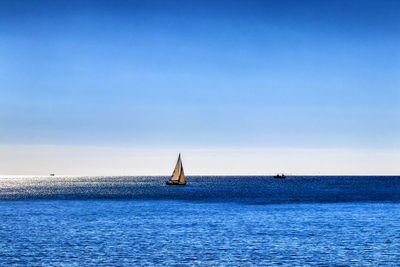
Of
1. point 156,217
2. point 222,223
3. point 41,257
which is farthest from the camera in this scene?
point 156,217

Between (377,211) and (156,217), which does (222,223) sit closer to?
(156,217)

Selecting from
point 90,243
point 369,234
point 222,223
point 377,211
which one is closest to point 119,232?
point 90,243

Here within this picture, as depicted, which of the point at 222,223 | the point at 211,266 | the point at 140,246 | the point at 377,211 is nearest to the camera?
the point at 211,266

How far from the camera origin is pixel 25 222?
272 feet

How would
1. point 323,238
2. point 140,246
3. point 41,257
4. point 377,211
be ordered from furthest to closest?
point 377,211 → point 323,238 → point 140,246 → point 41,257

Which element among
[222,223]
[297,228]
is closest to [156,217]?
[222,223]

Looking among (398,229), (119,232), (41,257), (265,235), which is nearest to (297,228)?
(265,235)

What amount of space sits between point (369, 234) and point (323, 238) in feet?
25.9

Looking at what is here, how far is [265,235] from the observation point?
66000mm

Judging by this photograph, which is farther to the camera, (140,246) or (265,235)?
(265,235)

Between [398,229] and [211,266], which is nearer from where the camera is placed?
[211,266]

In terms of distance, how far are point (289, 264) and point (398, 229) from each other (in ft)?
103

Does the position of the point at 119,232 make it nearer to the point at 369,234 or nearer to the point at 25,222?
the point at 25,222

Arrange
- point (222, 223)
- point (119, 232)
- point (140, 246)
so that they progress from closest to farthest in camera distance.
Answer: point (140, 246), point (119, 232), point (222, 223)
